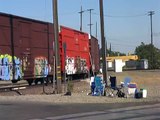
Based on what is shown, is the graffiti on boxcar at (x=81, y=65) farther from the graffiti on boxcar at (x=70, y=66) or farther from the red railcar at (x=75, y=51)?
the graffiti on boxcar at (x=70, y=66)

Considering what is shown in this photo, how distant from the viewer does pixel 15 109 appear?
16969 mm

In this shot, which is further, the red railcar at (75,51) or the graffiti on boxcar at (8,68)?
the red railcar at (75,51)

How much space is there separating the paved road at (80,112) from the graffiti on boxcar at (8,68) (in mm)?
8904

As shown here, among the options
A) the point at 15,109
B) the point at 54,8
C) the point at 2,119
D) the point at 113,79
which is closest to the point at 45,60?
the point at 54,8

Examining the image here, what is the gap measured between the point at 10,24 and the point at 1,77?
3.34 m

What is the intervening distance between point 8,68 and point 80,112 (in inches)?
519

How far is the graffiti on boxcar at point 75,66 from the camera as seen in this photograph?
A: 37.1 metres

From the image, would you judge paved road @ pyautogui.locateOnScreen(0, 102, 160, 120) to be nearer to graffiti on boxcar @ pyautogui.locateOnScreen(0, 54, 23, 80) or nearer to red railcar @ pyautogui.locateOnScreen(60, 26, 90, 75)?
graffiti on boxcar @ pyautogui.locateOnScreen(0, 54, 23, 80)

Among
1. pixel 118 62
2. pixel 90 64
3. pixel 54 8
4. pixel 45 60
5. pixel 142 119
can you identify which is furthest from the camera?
pixel 118 62

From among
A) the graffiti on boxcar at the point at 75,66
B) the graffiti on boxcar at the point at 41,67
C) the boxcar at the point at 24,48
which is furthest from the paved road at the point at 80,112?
the graffiti on boxcar at the point at 75,66

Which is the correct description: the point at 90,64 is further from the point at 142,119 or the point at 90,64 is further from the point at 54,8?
the point at 142,119

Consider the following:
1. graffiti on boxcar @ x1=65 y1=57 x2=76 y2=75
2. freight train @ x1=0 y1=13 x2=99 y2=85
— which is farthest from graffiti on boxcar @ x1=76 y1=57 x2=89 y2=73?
graffiti on boxcar @ x1=65 y1=57 x2=76 y2=75

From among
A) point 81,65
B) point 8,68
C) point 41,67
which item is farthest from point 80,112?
point 81,65

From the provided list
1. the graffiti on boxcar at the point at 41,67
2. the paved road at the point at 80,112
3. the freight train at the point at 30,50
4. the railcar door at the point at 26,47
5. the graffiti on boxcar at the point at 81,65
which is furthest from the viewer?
the graffiti on boxcar at the point at 81,65
